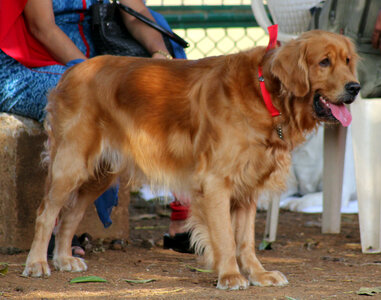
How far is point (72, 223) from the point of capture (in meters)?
4.08

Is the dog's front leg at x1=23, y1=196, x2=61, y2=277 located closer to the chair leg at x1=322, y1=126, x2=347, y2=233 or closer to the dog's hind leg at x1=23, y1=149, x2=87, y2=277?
the dog's hind leg at x1=23, y1=149, x2=87, y2=277

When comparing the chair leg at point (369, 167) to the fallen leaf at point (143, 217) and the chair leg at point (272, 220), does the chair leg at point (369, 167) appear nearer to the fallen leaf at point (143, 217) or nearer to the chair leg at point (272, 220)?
the chair leg at point (272, 220)

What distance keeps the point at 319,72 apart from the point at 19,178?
2075 mm

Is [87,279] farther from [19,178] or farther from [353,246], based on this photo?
[353,246]

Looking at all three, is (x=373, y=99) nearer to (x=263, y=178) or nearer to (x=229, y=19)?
(x=263, y=178)

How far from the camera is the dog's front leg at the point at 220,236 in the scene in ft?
11.1

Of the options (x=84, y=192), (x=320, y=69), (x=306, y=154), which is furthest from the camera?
(x=306, y=154)

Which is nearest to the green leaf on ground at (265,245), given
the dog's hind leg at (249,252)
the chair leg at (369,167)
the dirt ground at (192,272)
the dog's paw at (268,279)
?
the dirt ground at (192,272)

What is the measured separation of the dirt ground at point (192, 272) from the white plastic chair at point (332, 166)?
13 centimetres

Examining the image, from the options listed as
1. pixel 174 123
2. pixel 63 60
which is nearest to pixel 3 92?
pixel 63 60

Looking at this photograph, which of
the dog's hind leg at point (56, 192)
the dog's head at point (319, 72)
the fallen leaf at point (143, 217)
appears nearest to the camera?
the dog's head at point (319, 72)

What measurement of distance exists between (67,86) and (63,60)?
0.49 m

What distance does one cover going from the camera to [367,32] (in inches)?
175

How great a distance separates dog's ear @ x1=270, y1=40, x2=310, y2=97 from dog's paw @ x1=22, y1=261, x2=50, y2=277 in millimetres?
1649
